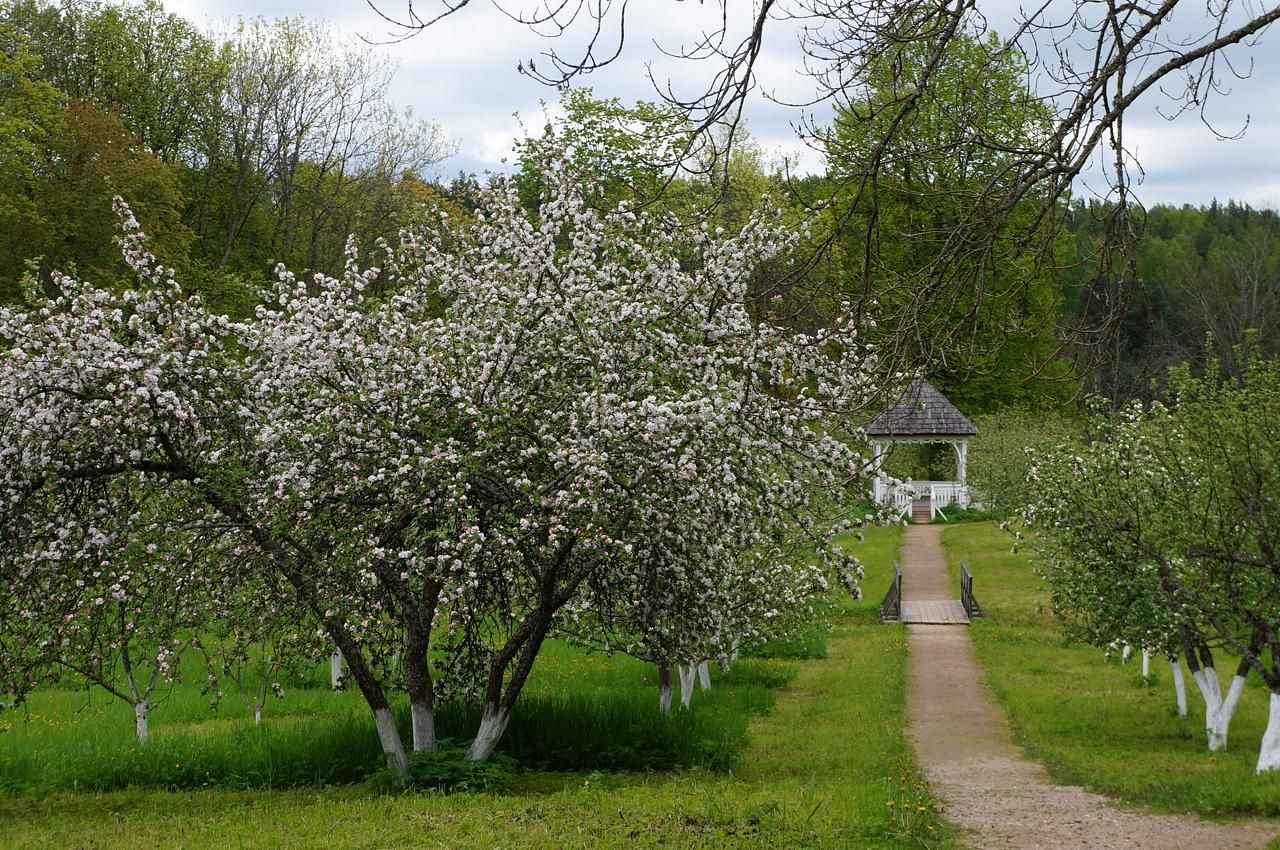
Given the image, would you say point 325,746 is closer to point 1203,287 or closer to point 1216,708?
point 1216,708

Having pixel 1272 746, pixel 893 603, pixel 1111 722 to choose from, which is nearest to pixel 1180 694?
pixel 1111 722

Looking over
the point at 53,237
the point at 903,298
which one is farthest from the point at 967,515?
Result: the point at 903,298

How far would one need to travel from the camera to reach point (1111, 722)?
1570 cm

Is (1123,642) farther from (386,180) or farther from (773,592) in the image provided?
(386,180)

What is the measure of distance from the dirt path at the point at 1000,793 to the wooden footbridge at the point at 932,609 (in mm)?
3308

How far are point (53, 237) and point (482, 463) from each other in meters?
23.4

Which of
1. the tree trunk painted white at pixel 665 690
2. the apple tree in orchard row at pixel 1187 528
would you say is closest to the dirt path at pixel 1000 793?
the apple tree in orchard row at pixel 1187 528

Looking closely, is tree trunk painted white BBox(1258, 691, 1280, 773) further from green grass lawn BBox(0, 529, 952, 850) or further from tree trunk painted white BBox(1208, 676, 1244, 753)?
green grass lawn BBox(0, 529, 952, 850)

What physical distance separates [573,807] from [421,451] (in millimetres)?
3071

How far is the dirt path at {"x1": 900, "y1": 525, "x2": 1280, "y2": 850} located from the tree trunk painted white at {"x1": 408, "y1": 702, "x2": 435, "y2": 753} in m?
4.75

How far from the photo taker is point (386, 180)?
130ft

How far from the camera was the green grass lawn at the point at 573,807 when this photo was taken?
869 centimetres

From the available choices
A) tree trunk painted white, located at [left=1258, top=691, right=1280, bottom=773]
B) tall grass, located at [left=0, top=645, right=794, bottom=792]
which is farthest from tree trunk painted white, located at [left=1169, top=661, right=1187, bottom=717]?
tall grass, located at [left=0, top=645, right=794, bottom=792]

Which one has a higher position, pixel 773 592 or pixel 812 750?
pixel 773 592
